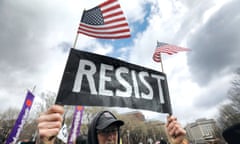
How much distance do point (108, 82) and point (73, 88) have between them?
1.78ft

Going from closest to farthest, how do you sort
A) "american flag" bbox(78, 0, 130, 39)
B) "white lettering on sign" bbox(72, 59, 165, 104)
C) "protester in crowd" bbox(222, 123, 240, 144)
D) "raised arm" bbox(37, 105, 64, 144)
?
1. "raised arm" bbox(37, 105, 64, 144)
2. "protester in crowd" bbox(222, 123, 240, 144)
3. "white lettering on sign" bbox(72, 59, 165, 104)
4. "american flag" bbox(78, 0, 130, 39)

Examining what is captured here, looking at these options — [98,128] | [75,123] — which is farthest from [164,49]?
[75,123]

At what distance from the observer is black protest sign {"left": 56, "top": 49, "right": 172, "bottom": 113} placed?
192cm

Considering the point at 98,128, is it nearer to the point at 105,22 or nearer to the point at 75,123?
the point at 105,22

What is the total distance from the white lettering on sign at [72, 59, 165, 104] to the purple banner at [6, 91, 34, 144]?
20.9 ft

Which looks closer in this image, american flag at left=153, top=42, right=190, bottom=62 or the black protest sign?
the black protest sign

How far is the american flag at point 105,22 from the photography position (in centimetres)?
282

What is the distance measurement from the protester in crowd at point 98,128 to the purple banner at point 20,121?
19.8 ft

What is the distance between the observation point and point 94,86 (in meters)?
2.11

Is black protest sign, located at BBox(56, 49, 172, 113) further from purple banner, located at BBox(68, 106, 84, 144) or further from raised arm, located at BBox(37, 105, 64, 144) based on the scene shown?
purple banner, located at BBox(68, 106, 84, 144)

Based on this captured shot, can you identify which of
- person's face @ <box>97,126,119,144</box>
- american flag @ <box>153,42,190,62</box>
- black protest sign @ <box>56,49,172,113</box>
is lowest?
person's face @ <box>97,126,119,144</box>

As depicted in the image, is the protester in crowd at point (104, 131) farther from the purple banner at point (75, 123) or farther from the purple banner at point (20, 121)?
the purple banner at point (75, 123)

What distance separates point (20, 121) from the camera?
7047mm

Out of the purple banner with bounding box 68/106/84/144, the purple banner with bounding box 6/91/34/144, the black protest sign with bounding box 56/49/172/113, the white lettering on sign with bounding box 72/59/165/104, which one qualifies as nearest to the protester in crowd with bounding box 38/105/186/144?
the black protest sign with bounding box 56/49/172/113
